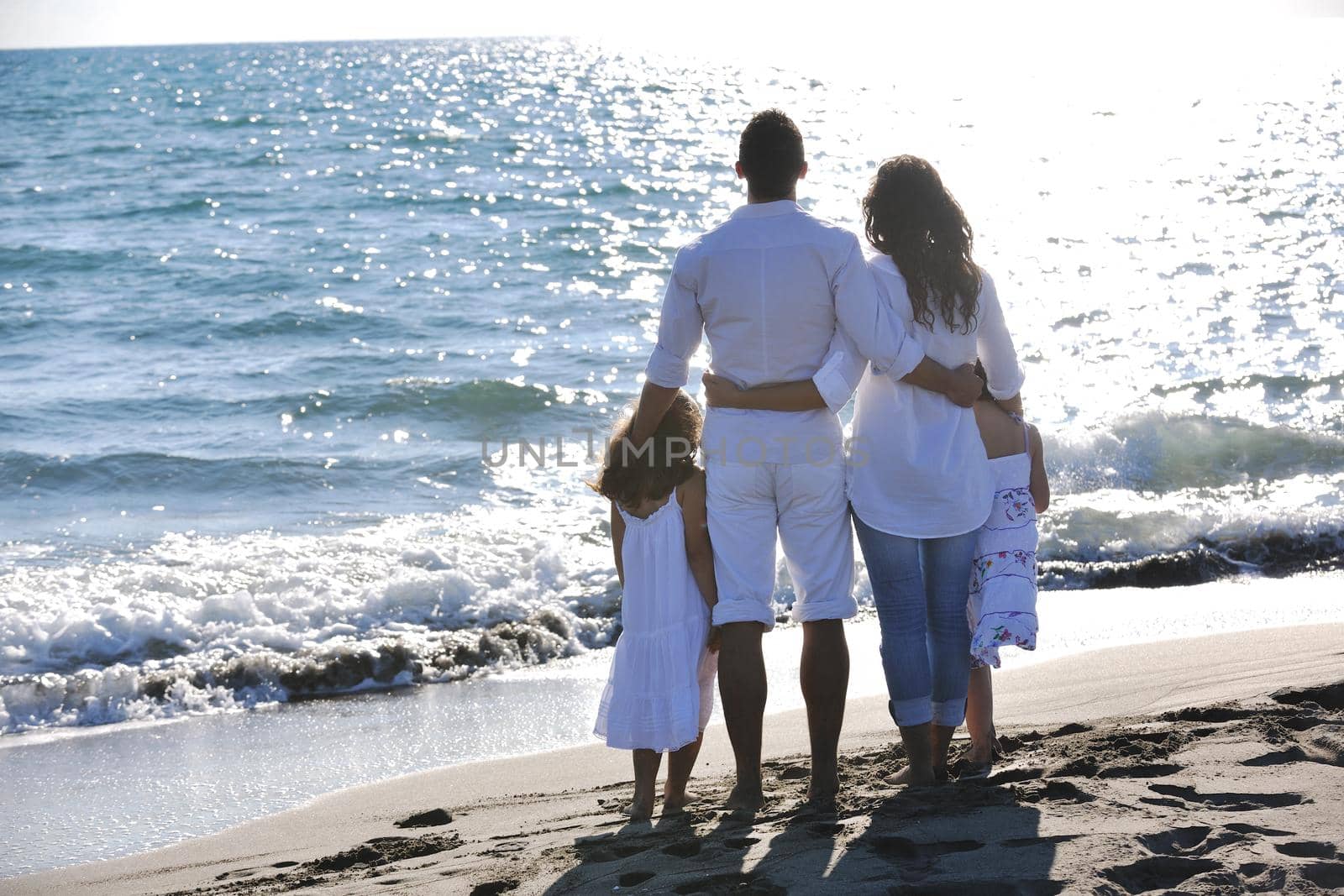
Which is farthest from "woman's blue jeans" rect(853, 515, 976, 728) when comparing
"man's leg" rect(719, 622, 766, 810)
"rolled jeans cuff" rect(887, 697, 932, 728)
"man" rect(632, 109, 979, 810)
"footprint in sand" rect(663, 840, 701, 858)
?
"footprint in sand" rect(663, 840, 701, 858)

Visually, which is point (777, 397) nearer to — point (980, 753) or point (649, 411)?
point (649, 411)

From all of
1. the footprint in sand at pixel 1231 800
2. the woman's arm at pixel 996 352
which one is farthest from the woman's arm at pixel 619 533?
the footprint in sand at pixel 1231 800

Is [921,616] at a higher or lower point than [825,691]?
higher

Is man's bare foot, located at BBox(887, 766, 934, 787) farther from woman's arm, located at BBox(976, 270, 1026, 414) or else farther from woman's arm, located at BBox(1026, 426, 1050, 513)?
woman's arm, located at BBox(976, 270, 1026, 414)

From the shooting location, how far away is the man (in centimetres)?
312

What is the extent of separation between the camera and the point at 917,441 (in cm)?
320

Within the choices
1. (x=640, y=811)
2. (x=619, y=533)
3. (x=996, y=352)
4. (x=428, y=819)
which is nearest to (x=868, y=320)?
(x=996, y=352)

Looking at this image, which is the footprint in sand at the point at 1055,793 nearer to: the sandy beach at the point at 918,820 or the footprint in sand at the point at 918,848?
the sandy beach at the point at 918,820

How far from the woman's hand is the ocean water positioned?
308 centimetres

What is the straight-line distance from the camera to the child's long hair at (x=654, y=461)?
11.0ft

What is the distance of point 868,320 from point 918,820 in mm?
1202

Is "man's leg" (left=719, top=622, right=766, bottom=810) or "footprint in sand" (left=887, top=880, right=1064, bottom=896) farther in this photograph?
"man's leg" (left=719, top=622, right=766, bottom=810)

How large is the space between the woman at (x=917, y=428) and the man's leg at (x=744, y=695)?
1.14 feet

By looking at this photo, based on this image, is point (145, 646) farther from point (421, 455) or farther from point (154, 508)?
point (421, 455)
